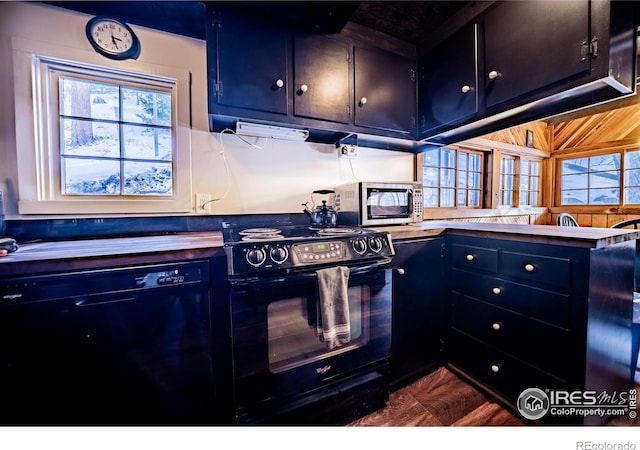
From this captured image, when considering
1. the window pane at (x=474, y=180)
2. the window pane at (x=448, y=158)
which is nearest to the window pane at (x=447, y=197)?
the window pane at (x=448, y=158)

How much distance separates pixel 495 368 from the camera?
4.75ft

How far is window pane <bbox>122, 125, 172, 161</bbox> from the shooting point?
160cm

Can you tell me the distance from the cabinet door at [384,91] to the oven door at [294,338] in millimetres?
1064

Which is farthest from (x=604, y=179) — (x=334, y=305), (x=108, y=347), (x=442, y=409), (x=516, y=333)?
(x=108, y=347)

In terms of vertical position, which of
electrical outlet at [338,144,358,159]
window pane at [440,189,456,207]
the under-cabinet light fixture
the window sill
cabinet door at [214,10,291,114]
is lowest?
the window sill

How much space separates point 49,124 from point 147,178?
0.52 metres

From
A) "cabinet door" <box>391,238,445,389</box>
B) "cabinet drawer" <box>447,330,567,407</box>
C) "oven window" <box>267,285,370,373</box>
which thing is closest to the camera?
"oven window" <box>267,285,370,373</box>

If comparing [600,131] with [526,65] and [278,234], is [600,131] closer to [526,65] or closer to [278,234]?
[526,65]

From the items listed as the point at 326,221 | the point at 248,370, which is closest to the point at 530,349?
the point at 326,221

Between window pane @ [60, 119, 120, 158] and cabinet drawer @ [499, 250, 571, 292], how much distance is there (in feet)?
7.90

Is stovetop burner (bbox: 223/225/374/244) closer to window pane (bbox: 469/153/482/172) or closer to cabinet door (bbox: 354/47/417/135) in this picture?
cabinet door (bbox: 354/47/417/135)

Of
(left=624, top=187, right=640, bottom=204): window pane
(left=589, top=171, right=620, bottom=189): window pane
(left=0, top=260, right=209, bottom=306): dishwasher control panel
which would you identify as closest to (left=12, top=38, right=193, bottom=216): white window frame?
(left=0, top=260, right=209, bottom=306): dishwasher control panel

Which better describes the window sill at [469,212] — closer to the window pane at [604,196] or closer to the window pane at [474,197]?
the window pane at [474,197]
